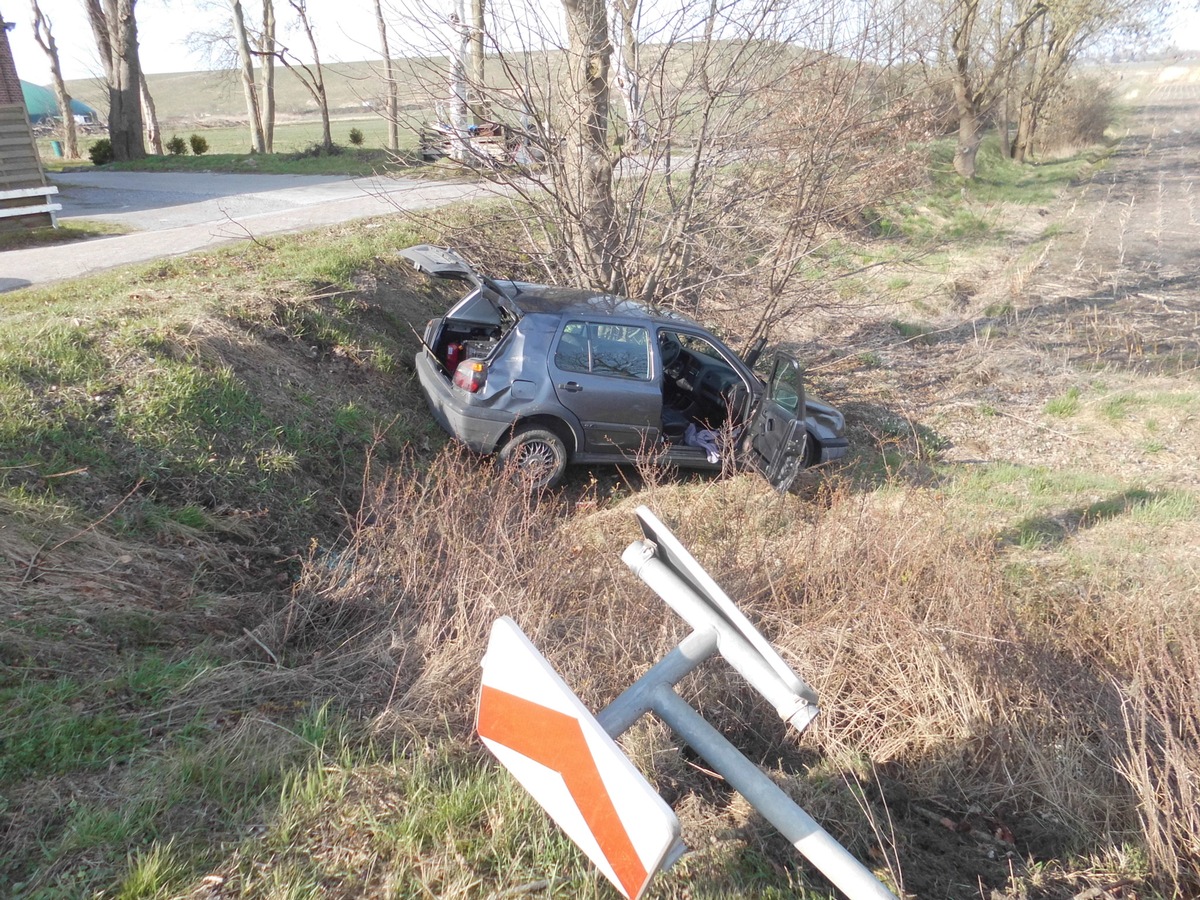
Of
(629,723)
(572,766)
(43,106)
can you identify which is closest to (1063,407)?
(629,723)

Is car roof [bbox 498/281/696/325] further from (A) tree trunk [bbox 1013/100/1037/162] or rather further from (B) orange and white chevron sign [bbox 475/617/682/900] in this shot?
(A) tree trunk [bbox 1013/100/1037/162]

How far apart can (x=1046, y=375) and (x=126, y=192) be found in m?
18.3

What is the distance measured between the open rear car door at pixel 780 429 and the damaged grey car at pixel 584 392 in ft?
0.03

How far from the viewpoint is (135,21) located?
2542 centimetres

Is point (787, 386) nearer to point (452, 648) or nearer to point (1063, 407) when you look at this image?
point (452, 648)

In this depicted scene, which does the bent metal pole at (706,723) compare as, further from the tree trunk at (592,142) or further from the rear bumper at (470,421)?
the tree trunk at (592,142)

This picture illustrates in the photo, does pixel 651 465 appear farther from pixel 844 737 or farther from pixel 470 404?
pixel 844 737

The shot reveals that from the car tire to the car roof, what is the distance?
1057 mm

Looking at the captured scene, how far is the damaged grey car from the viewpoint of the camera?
285 inches

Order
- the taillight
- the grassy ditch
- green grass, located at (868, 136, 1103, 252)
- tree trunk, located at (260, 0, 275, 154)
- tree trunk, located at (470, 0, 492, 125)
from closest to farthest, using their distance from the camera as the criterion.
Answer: the grassy ditch
the taillight
tree trunk, located at (470, 0, 492, 125)
green grass, located at (868, 136, 1103, 252)
tree trunk, located at (260, 0, 275, 154)

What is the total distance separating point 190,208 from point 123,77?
42.1ft

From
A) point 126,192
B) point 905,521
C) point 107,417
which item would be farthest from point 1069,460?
point 126,192

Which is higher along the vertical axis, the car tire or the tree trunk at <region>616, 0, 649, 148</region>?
the tree trunk at <region>616, 0, 649, 148</region>

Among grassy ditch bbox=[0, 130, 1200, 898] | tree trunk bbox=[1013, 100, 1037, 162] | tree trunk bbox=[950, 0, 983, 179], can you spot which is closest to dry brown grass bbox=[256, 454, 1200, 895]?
grassy ditch bbox=[0, 130, 1200, 898]
